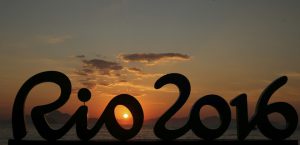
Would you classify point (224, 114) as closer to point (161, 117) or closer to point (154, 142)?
point (161, 117)

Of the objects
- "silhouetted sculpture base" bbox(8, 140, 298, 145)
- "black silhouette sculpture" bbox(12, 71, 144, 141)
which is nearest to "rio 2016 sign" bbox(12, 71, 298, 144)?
"black silhouette sculpture" bbox(12, 71, 144, 141)

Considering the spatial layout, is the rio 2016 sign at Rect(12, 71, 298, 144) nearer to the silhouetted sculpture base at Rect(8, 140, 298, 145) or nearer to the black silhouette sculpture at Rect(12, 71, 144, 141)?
the black silhouette sculpture at Rect(12, 71, 144, 141)

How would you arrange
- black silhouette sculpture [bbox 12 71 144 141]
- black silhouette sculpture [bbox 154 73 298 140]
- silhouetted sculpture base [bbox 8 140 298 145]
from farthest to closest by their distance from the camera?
black silhouette sculpture [bbox 154 73 298 140]
silhouetted sculpture base [bbox 8 140 298 145]
black silhouette sculpture [bbox 12 71 144 141]

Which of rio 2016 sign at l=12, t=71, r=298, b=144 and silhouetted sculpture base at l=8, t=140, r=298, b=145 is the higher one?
rio 2016 sign at l=12, t=71, r=298, b=144

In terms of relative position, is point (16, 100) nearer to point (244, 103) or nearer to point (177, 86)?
point (177, 86)

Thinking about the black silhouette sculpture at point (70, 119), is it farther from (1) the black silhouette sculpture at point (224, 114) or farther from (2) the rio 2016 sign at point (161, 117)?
(1) the black silhouette sculpture at point (224, 114)

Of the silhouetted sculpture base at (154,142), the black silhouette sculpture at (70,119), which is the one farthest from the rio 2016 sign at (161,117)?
the silhouetted sculpture base at (154,142)

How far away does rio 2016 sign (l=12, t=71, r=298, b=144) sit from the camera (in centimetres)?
1655

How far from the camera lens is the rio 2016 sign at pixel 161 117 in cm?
1655

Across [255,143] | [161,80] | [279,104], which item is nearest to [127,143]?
[161,80]

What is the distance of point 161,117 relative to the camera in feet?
55.8

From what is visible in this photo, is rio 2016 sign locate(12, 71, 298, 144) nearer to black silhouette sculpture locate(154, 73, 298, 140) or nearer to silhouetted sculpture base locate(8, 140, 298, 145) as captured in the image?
black silhouette sculpture locate(154, 73, 298, 140)

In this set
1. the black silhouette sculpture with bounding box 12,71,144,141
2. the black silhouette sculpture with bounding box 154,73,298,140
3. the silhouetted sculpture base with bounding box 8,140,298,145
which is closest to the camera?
the black silhouette sculpture with bounding box 12,71,144,141

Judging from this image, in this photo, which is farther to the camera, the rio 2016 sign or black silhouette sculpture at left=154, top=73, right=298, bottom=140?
black silhouette sculpture at left=154, top=73, right=298, bottom=140
